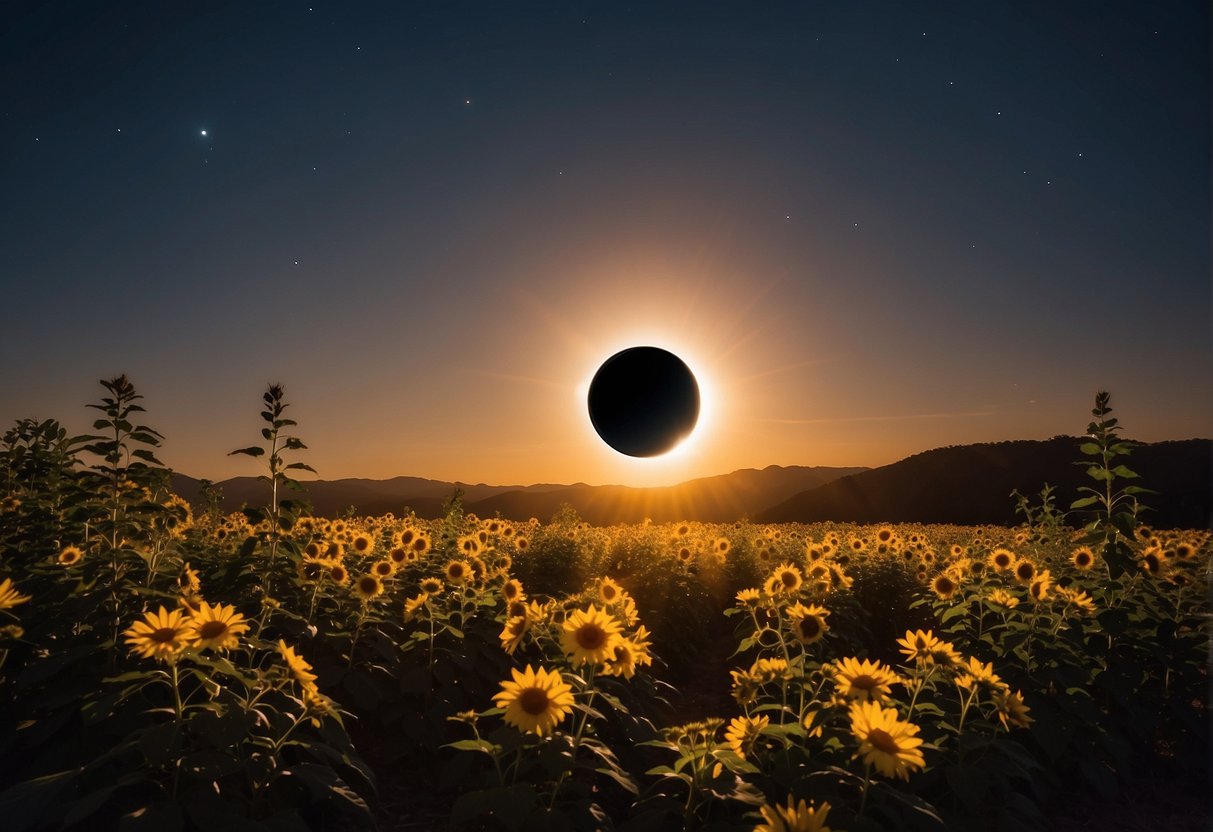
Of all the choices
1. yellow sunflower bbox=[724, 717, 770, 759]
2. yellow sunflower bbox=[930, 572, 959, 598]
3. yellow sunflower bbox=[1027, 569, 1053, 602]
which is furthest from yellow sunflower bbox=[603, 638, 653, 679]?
yellow sunflower bbox=[930, 572, 959, 598]

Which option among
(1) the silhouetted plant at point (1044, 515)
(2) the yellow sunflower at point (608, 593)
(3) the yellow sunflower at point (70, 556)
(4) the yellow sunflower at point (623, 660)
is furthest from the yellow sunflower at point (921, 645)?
(1) the silhouetted plant at point (1044, 515)

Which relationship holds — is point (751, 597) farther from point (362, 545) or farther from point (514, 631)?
point (362, 545)

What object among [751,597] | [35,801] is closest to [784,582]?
[751,597]

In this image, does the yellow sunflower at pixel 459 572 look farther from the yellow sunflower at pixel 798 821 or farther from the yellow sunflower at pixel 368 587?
the yellow sunflower at pixel 798 821

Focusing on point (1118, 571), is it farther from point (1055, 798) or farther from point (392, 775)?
point (392, 775)

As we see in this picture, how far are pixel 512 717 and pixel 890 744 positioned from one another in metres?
1.66

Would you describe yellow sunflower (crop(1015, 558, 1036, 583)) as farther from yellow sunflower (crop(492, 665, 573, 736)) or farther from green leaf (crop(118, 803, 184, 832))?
green leaf (crop(118, 803, 184, 832))

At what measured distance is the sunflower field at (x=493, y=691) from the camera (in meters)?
2.96

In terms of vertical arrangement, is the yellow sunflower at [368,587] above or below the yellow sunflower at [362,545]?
below

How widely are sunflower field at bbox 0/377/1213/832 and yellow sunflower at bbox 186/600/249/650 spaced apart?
0.02 m

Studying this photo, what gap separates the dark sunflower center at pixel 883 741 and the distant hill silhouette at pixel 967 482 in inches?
1621

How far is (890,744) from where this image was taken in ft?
9.07

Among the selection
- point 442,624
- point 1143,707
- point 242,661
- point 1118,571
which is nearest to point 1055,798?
point 1143,707

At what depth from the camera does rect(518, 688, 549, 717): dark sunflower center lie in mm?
3135
